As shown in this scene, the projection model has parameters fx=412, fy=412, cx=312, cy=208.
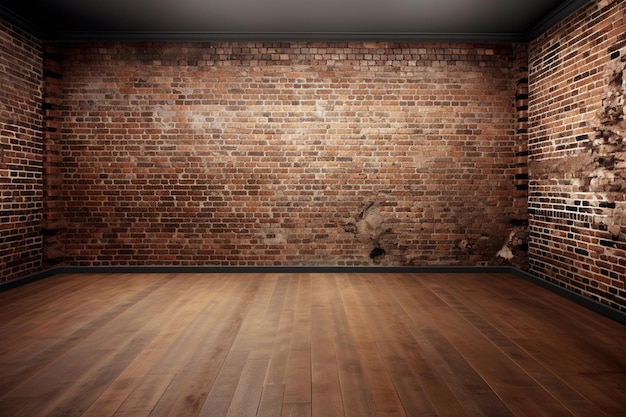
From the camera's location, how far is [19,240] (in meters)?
5.05

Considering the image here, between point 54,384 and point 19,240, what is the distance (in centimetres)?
341

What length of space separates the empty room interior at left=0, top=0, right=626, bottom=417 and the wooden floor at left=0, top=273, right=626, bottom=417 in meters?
0.07

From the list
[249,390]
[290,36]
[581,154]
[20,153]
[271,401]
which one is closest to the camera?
[271,401]

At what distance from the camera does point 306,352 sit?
288 cm

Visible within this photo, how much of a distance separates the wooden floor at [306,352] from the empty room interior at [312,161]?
7 centimetres

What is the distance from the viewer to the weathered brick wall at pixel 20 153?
480 centimetres

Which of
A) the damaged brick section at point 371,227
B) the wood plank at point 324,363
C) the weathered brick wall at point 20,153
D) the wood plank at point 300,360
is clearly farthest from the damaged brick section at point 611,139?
the weathered brick wall at point 20,153

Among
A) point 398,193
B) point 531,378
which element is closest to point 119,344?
point 531,378

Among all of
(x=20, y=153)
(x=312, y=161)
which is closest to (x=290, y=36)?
(x=312, y=161)

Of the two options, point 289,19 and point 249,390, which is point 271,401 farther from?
point 289,19

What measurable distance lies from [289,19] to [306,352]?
384 cm

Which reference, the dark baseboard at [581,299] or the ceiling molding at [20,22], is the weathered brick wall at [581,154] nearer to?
the dark baseboard at [581,299]

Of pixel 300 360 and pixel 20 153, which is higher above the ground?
pixel 20 153

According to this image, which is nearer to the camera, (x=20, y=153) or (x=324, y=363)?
(x=324, y=363)
